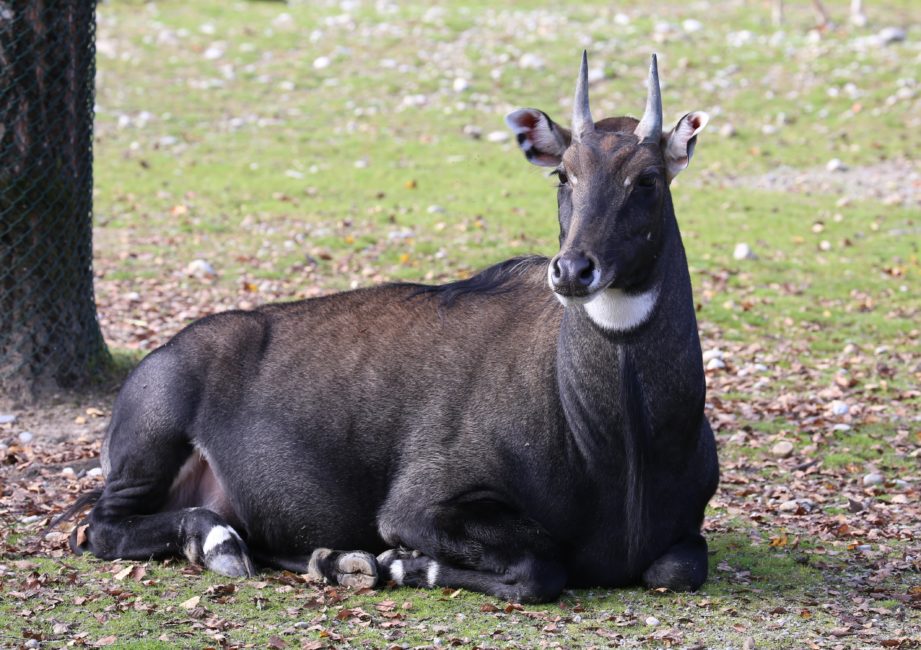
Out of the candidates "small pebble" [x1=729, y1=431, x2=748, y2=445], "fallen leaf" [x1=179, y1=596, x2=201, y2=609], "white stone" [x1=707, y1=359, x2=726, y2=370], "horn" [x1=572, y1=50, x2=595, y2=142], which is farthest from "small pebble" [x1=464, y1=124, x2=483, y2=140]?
"fallen leaf" [x1=179, y1=596, x2=201, y2=609]

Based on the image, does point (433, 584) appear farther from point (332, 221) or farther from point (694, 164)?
point (694, 164)

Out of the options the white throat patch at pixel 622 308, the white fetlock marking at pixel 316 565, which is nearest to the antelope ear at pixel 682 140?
the white throat patch at pixel 622 308

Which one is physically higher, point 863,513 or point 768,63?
point 768,63

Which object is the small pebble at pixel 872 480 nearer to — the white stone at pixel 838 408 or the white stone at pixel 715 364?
the white stone at pixel 838 408

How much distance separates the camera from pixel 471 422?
275 inches

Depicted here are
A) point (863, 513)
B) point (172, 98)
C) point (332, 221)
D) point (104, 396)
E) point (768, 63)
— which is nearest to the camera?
point (863, 513)

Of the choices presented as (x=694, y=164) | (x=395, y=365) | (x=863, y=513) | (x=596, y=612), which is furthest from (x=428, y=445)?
(x=694, y=164)

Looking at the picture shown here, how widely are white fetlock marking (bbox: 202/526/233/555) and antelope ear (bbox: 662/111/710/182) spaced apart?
2965mm

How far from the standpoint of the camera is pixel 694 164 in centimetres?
1839

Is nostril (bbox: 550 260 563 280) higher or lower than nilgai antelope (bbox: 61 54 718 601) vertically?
higher

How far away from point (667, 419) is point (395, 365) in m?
1.60

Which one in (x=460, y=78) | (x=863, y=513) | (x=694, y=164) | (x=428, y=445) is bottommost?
(x=863, y=513)

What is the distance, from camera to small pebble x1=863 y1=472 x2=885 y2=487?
873cm

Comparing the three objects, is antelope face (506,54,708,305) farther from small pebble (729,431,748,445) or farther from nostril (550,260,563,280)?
small pebble (729,431,748,445)
